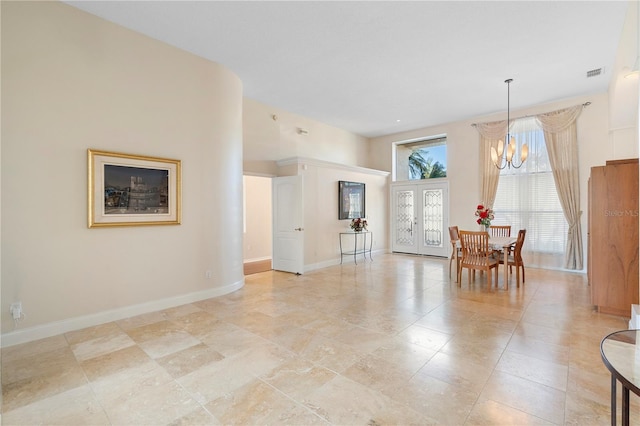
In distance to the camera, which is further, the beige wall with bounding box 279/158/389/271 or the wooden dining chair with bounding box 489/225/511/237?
the beige wall with bounding box 279/158/389/271

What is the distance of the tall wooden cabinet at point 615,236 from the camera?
11.4ft

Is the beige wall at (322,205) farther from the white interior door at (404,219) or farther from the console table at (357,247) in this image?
the white interior door at (404,219)

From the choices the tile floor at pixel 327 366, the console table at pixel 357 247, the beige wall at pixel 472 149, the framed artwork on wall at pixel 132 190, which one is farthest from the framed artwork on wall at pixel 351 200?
the framed artwork on wall at pixel 132 190

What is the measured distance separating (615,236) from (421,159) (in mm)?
5674

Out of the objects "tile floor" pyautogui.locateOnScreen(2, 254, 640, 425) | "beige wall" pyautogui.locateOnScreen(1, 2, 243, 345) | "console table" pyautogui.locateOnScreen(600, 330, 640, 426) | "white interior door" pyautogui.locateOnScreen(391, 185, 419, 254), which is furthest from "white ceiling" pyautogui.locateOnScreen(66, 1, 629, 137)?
"tile floor" pyautogui.locateOnScreen(2, 254, 640, 425)

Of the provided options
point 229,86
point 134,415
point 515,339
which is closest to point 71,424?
point 134,415

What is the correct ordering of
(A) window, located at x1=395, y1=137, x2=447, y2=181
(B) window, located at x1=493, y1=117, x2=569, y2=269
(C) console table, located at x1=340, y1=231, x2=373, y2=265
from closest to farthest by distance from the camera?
(B) window, located at x1=493, y1=117, x2=569, y2=269, (C) console table, located at x1=340, y1=231, x2=373, y2=265, (A) window, located at x1=395, y1=137, x2=447, y2=181

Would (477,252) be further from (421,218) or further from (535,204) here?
(421,218)

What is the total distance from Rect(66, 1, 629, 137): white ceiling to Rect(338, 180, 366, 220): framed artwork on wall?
2168mm

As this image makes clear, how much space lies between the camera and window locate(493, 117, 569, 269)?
636cm

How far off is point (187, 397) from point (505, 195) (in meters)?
7.43


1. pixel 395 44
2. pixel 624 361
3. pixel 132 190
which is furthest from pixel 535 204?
pixel 132 190

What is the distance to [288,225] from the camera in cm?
635

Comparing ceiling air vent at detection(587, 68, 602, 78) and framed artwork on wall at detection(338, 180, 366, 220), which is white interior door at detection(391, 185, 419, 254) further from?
ceiling air vent at detection(587, 68, 602, 78)
